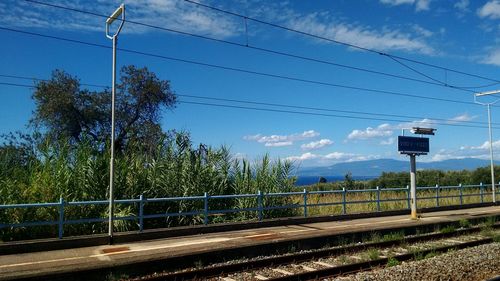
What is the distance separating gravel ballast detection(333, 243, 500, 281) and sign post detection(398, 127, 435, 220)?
718 cm

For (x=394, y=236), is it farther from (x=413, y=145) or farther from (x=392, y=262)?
(x=413, y=145)

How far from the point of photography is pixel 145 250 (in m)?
11.9

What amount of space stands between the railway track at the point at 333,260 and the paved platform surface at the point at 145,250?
2.55 feet

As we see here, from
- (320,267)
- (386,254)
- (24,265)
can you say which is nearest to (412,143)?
(386,254)

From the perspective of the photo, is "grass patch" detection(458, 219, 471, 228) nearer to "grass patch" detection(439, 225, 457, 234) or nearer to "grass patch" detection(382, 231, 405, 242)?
"grass patch" detection(439, 225, 457, 234)

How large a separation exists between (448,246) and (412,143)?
696 cm

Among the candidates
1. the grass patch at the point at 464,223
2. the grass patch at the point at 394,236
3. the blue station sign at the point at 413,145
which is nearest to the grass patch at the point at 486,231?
the grass patch at the point at 464,223

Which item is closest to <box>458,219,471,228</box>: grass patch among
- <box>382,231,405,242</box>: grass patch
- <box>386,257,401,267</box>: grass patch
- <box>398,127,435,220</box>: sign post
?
<box>398,127,435,220</box>: sign post

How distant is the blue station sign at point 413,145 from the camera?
19511 millimetres

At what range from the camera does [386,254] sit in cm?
1303

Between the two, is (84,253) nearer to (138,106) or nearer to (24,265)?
(24,265)

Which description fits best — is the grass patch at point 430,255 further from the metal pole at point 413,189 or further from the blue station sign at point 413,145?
the blue station sign at point 413,145

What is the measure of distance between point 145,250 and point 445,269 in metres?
7.12

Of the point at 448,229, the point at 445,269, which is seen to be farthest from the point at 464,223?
the point at 445,269
